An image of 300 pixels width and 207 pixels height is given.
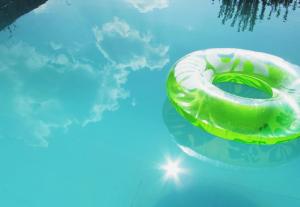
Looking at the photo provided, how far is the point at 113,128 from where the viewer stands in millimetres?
2219

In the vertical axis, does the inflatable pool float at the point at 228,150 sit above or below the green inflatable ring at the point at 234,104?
below

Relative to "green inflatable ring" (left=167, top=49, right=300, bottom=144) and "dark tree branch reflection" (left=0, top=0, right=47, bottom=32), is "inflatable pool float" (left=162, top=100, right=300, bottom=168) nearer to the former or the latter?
"green inflatable ring" (left=167, top=49, right=300, bottom=144)

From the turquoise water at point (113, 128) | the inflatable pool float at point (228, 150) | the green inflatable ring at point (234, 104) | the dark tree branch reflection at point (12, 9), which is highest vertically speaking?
the dark tree branch reflection at point (12, 9)

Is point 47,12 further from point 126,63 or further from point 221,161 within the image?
point 221,161

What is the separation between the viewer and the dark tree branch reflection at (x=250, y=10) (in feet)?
11.7

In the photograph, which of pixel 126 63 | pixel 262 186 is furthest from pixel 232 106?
pixel 126 63

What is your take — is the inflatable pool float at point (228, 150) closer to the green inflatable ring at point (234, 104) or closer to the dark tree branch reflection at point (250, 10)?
the green inflatable ring at point (234, 104)

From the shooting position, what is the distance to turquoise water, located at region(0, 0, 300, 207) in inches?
73.1

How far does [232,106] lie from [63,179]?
1.00m

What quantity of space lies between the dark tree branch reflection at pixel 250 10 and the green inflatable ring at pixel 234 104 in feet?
3.97

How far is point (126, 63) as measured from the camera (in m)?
2.84

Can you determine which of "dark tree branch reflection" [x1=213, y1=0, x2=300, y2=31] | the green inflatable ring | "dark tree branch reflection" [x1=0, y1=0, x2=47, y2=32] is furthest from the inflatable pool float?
"dark tree branch reflection" [x1=0, y1=0, x2=47, y2=32]

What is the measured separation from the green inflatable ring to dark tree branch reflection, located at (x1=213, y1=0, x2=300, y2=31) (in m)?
1.21

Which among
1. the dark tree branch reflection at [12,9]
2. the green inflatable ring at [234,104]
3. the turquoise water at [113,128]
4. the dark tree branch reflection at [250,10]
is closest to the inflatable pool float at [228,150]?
the turquoise water at [113,128]
